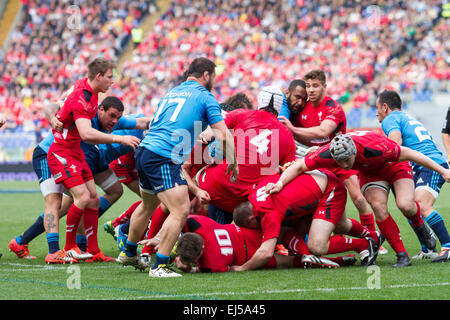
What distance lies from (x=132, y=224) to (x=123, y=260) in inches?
17.1

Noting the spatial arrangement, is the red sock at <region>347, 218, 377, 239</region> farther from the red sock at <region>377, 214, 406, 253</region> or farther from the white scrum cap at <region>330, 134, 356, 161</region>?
the white scrum cap at <region>330, 134, 356, 161</region>

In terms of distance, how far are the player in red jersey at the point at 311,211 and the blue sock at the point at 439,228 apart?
1000 millimetres

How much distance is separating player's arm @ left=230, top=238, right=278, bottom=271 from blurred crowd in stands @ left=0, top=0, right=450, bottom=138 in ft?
64.5

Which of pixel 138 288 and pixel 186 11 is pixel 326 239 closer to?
pixel 138 288

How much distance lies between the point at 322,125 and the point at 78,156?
2.99m

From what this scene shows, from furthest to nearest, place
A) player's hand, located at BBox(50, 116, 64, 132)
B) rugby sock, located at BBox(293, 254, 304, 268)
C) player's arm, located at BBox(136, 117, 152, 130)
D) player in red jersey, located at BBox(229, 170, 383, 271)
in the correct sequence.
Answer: player's arm, located at BBox(136, 117, 152, 130), player's hand, located at BBox(50, 116, 64, 132), rugby sock, located at BBox(293, 254, 304, 268), player in red jersey, located at BBox(229, 170, 383, 271)

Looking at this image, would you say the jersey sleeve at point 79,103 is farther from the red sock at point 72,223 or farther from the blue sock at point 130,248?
the blue sock at point 130,248

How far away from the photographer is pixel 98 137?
24.6 ft

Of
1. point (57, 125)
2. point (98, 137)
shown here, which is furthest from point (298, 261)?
point (57, 125)

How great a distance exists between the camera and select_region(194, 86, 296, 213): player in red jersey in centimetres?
777

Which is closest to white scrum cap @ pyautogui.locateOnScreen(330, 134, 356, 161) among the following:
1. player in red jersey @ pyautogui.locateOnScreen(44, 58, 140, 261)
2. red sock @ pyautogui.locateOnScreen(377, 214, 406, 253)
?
red sock @ pyautogui.locateOnScreen(377, 214, 406, 253)

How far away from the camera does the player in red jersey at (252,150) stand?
7770mm

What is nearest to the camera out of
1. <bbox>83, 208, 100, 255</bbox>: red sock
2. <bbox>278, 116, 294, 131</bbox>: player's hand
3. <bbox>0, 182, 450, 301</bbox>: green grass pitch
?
<bbox>0, 182, 450, 301</bbox>: green grass pitch

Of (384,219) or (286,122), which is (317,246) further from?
(286,122)
